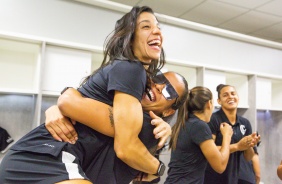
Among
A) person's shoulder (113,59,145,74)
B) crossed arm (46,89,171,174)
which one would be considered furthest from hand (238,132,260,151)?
person's shoulder (113,59,145,74)

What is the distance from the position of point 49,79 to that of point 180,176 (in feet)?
4.90

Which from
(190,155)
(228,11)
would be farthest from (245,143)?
(228,11)

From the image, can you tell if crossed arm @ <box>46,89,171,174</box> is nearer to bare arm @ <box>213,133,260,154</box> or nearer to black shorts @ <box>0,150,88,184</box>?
black shorts @ <box>0,150,88,184</box>

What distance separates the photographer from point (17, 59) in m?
2.79

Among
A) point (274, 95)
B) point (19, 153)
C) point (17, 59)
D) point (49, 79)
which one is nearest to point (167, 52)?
point (49, 79)

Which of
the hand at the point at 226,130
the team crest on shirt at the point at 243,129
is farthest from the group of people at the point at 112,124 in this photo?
the team crest on shirt at the point at 243,129

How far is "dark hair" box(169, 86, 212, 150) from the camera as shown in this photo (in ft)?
6.92

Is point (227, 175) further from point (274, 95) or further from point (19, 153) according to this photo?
point (274, 95)

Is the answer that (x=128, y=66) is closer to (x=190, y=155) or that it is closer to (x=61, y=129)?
(x=61, y=129)

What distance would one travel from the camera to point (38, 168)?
0.95 metres

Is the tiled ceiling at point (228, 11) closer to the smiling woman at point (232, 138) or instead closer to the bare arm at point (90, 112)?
the smiling woman at point (232, 138)

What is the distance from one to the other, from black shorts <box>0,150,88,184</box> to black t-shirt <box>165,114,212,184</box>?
1193mm

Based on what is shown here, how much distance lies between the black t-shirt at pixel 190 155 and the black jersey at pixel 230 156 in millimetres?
589

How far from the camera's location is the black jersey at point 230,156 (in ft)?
8.35
